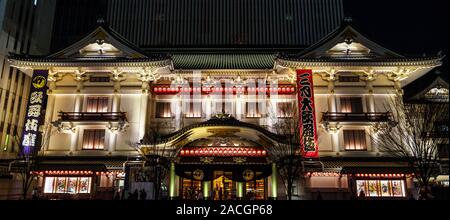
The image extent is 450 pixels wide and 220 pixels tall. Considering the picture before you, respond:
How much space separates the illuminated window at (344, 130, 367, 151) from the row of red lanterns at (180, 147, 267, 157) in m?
7.43

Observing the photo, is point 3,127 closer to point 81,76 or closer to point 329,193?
point 81,76

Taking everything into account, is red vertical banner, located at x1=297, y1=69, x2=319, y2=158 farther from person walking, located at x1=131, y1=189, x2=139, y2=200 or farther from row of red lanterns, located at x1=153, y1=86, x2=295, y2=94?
person walking, located at x1=131, y1=189, x2=139, y2=200

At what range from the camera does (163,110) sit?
96.4 ft

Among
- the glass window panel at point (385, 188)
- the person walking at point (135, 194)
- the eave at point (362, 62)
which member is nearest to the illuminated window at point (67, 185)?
the person walking at point (135, 194)

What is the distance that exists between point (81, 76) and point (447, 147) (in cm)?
3721

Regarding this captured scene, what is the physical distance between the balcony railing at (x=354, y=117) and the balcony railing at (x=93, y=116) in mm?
17654

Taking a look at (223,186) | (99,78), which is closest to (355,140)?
(223,186)

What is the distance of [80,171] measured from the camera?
25438mm

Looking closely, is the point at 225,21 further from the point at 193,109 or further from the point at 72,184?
the point at 72,184

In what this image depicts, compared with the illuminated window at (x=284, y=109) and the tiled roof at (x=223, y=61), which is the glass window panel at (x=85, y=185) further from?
the illuminated window at (x=284, y=109)

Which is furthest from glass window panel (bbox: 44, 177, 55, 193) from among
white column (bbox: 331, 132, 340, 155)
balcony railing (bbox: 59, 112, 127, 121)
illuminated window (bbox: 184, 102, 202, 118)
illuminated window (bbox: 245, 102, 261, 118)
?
white column (bbox: 331, 132, 340, 155)

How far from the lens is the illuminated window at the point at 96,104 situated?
2862 cm

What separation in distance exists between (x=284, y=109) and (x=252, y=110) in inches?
116

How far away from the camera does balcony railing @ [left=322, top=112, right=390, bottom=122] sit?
1045 inches
